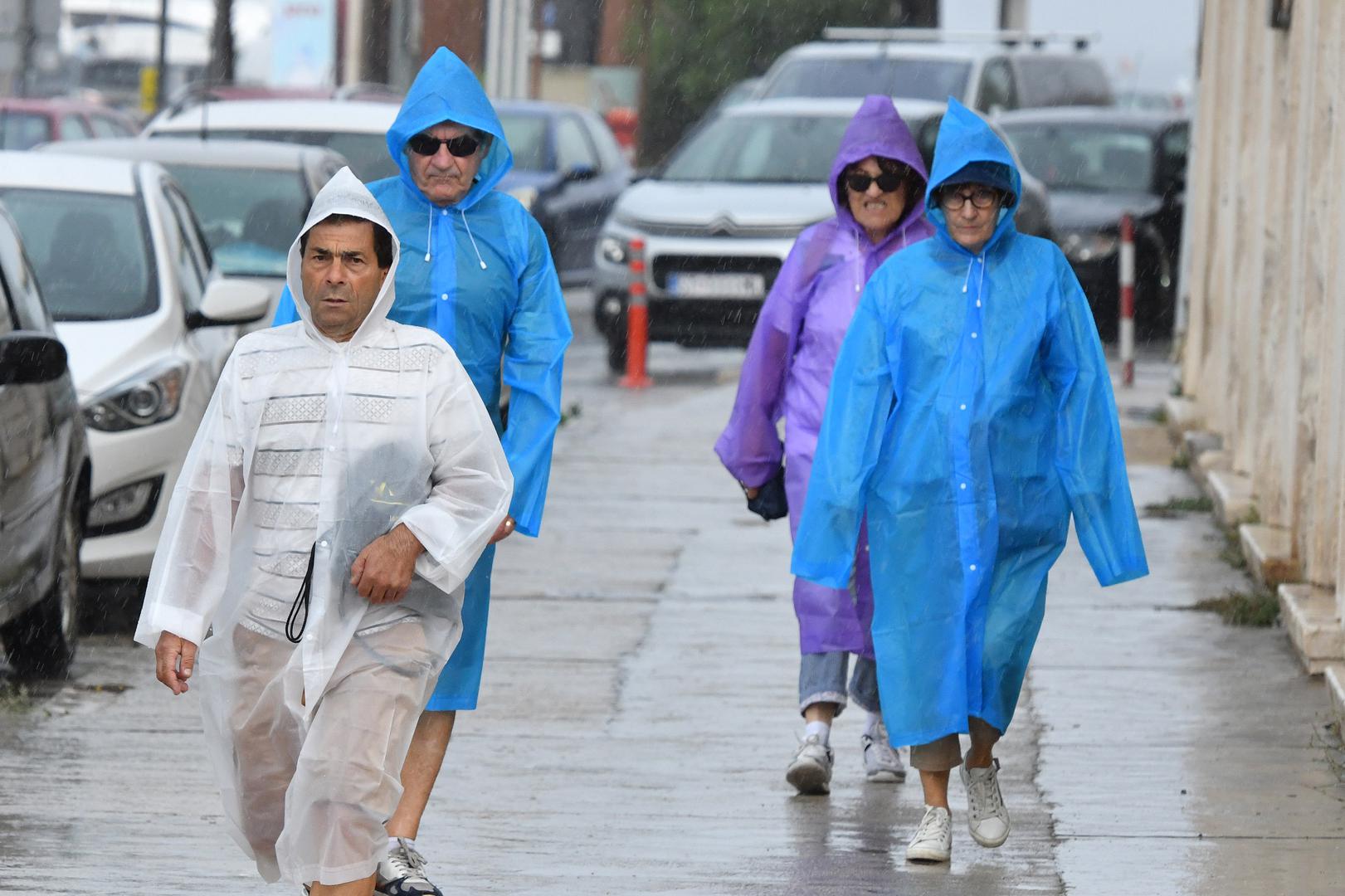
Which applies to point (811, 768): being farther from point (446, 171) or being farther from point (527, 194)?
point (527, 194)

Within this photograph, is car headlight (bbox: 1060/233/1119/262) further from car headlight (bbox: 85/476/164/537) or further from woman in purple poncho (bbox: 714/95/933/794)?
woman in purple poncho (bbox: 714/95/933/794)

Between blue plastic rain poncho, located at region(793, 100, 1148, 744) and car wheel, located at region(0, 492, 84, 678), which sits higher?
blue plastic rain poncho, located at region(793, 100, 1148, 744)

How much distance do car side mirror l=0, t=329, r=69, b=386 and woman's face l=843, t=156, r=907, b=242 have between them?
2459mm

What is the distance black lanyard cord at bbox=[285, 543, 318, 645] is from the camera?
5.06 metres

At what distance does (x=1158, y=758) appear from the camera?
7.48m

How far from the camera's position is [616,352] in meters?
18.6

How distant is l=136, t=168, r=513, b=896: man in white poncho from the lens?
16.5 ft

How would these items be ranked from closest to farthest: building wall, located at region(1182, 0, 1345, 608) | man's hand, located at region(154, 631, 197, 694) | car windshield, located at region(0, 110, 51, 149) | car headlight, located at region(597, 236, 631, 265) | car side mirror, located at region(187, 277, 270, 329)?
man's hand, located at region(154, 631, 197, 694) < building wall, located at region(1182, 0, 1345, 608) < car side mirror, located at region(187, 277, 270, 329) < car headlight, located at region(597, 236, 631, 265) < car windshield, located at region(0, 110, 51, 149)

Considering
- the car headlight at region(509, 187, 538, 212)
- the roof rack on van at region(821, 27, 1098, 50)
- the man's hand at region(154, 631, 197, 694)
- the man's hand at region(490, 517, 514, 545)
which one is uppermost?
the roof rack on van at region(821, 27, 1098, 50)

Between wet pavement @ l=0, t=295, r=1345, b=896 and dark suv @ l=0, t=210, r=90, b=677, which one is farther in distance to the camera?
dark suv @ l=0, t=210, r=90, b=677

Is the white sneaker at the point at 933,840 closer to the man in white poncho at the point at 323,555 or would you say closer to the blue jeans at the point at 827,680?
the blue jeans at the point at 827,680

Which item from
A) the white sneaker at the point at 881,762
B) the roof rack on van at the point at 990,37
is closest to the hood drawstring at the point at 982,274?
the white sneaker at the point at 881,762

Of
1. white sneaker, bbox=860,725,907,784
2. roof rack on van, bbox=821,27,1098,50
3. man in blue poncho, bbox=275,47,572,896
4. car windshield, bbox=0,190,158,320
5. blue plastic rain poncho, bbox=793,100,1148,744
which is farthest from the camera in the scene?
roof rack on van, bbox=821,27,1098,50

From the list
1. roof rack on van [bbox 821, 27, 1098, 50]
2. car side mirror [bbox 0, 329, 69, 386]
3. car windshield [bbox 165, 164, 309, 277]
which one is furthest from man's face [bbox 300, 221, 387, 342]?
roof rack on van [bbox 821, 27, 1098, 50]
